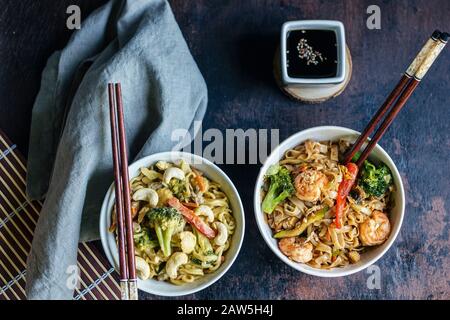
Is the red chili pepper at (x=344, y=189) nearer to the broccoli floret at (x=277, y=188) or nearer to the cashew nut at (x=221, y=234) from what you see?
the broccoli floret at (x=277, y=188)

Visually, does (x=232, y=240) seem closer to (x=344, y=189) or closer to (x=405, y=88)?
(x=344, y=189)

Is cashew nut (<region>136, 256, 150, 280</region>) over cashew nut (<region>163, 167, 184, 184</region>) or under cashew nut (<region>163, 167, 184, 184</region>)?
under

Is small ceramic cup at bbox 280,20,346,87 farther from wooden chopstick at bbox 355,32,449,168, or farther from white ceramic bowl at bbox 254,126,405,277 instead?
wooden chopstick at bbox 355,32,449,168

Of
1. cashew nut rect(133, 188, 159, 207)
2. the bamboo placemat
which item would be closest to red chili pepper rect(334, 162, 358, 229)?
cashew nut rect(133, 188, 159, 207)

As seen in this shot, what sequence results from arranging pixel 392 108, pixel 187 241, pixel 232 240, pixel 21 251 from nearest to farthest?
pixel 392 108 < pixel 187 241 < pixel 232 240 < pixel 21 251

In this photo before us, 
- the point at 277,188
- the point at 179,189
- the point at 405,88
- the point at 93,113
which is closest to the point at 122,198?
the point at 179,189

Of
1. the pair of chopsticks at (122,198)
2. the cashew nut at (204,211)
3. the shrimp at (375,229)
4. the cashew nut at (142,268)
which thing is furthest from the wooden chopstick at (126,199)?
the shrimp at (375,229)
